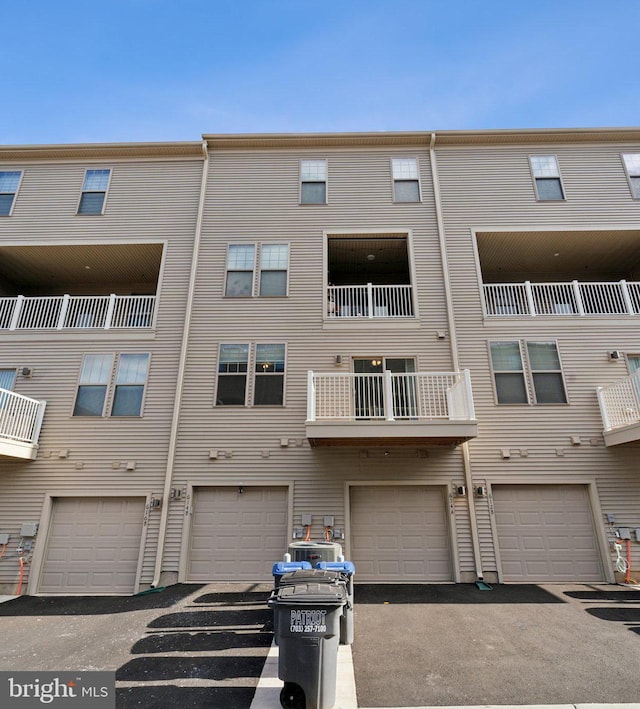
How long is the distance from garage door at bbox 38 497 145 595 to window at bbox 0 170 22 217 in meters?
7.68

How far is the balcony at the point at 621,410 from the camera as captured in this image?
22.2 ft

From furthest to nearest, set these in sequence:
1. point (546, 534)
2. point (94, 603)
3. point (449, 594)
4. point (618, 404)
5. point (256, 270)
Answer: point (256, 270)
point (618, 404)
point (546, 534)
point (94, 603)
point (449, 594)

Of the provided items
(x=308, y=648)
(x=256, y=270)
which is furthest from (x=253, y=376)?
(x=308, y=648)

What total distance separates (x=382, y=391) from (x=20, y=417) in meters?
7.35

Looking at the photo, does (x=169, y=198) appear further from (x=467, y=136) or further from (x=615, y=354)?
(x=615, y=354)

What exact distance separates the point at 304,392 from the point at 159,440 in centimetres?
319

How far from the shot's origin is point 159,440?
7.64 metres

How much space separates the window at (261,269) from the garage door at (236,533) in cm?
449

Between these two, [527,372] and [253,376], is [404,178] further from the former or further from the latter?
[253,376]

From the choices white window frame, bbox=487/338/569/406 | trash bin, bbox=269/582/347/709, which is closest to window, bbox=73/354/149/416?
trash bin, bbox=269/582/347/709

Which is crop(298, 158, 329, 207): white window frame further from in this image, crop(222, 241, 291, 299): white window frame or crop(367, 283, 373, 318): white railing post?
crop(367, 283, 373, 318): white railing post

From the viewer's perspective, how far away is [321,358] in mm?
8141

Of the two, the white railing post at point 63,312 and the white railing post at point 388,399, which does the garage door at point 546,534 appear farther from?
the white railing post at point 63,312

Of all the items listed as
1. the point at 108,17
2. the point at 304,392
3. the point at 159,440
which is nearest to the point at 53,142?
the point at 108,17
